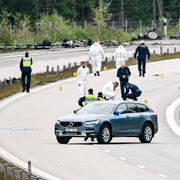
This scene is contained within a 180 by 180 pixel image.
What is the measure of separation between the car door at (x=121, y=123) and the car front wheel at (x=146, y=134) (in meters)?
0.68

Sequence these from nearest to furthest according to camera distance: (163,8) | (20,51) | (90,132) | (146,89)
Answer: (90,132)
(146,89)
(20,51)
(163,8)

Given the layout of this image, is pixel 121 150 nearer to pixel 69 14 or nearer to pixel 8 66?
pixel 8 66

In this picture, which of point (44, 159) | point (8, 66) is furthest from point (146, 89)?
point (44, 159)

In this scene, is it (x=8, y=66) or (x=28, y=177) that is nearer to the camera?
(x=28, y=177)

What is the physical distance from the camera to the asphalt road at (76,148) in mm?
A: 13578

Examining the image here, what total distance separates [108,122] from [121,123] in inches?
26.1

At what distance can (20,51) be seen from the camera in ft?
182

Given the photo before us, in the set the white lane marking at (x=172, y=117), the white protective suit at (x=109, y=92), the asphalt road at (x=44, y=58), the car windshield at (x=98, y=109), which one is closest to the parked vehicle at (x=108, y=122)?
the car windshield at (x=98, y=109)

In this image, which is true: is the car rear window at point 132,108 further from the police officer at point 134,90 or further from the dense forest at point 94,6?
the dense forest at point 94,6

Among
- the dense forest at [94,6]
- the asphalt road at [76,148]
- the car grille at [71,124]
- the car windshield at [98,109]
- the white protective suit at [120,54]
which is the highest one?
the dense forest at [94,6]

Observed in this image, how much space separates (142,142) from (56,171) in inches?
218

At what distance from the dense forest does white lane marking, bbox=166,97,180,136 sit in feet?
203

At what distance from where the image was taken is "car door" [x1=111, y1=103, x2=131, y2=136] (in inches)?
679

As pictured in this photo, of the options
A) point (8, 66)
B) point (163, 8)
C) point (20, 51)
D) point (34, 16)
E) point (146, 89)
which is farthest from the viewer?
point (163, 8)
